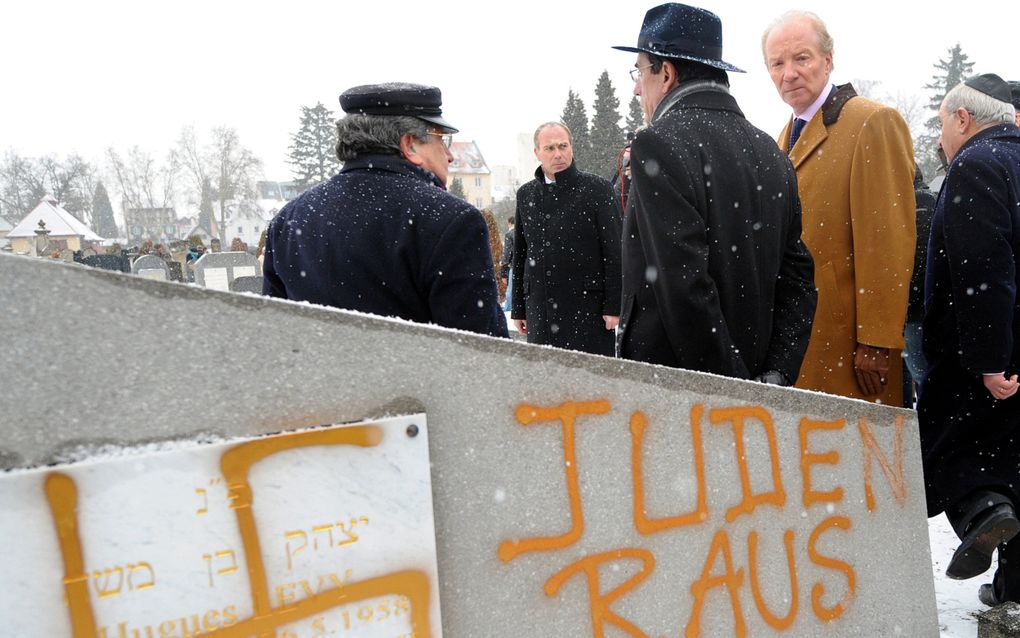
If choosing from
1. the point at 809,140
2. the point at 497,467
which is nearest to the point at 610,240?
the point at 809,140

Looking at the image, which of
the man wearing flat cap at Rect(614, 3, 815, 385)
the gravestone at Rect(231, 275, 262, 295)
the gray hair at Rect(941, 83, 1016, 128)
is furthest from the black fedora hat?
the gravestone at Rect(231, 275, 262, 295)

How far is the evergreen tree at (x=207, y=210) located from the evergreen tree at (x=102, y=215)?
21337 mm

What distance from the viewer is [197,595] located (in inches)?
55.6

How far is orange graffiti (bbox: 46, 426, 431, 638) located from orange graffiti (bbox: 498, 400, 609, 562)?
292 mm

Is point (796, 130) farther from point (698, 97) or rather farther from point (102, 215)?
point (102, 215)

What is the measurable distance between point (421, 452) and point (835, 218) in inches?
84.3

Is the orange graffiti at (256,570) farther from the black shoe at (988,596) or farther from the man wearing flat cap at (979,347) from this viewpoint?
the black shoe at (988,596)

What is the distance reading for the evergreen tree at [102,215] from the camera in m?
89.3

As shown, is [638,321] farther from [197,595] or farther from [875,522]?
[197,595]

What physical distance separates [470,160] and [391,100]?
3202 inches

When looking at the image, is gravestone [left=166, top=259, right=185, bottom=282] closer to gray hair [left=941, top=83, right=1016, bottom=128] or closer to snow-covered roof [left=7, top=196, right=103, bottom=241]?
gray hair [left=941, top=83, right=1016, bottom=128]

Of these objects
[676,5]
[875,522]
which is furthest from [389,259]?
[875,522]

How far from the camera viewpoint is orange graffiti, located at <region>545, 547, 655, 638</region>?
178 centimetres

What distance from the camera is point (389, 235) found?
6.98ft
